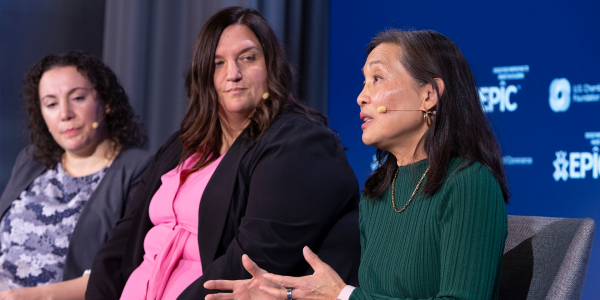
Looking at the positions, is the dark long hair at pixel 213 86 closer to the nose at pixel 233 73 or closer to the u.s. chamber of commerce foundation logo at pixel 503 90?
the nose at pixel 233 73

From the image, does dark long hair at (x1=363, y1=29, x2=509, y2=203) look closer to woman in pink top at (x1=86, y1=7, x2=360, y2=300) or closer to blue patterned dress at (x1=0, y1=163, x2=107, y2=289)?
woman in pink top at (x1=86, y1=7, x2=360, y2=300)

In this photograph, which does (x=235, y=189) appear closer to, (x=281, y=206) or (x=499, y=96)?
(x=281, y=206)

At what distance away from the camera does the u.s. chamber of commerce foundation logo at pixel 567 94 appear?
231cm

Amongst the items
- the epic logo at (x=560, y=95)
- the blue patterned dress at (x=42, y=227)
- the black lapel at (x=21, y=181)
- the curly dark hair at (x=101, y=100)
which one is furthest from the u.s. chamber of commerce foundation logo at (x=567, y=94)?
the black lapel at (x=21, y=181)

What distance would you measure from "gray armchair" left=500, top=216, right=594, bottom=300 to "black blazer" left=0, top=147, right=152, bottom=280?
56.1 inches

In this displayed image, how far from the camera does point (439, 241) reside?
107 centimetres

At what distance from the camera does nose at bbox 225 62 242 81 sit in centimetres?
167

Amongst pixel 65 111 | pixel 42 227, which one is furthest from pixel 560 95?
pixel 42 227

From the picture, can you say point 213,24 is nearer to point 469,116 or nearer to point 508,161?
point 469,116

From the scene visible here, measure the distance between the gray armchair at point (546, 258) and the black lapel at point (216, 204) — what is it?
2.44 feet

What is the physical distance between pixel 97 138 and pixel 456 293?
173cm

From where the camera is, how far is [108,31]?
10.1ft

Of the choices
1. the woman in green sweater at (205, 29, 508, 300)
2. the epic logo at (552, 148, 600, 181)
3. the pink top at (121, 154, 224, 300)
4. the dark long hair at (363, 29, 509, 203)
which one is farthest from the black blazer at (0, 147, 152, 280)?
the epic logo at (552, 148, 600, 181)

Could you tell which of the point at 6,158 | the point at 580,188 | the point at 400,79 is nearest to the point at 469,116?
the point at 400,79
